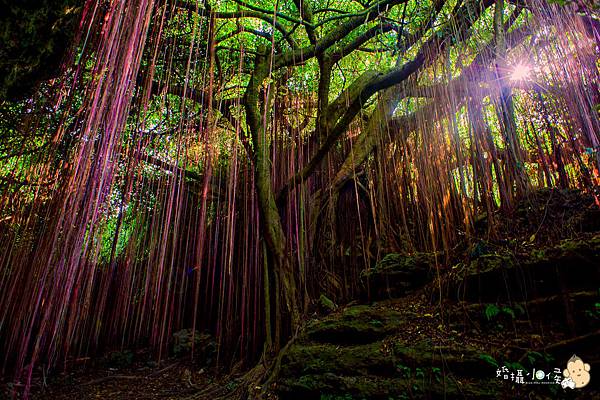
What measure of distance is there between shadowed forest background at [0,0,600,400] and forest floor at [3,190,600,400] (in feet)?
0.04

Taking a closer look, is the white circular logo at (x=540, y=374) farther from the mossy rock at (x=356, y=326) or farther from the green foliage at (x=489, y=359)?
the mossy rock at (x=356, y=326)

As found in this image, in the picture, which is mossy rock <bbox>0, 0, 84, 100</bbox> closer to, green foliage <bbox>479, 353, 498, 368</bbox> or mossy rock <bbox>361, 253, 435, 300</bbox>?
green foliage <bbox>479, 353, 498, 368</bbox>

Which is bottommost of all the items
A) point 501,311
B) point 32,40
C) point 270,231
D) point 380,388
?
point 380,388

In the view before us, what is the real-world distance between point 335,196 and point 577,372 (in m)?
2.27

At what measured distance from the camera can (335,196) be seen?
10.6 feet

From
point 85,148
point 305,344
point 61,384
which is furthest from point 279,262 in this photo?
point 61,384

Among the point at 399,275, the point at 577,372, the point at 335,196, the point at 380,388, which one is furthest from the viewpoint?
the point at 335,196

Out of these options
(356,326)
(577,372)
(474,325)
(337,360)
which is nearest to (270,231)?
(356,326)

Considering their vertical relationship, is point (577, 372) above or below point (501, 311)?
below

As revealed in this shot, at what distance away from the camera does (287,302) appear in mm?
2617

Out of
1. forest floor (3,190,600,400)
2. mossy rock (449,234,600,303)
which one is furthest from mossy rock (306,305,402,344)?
mossy rock (449,234,600,303)

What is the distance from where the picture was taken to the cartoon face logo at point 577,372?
126cm

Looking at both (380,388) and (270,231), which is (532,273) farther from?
(270,231)

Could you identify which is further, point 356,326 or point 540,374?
point 356,326
